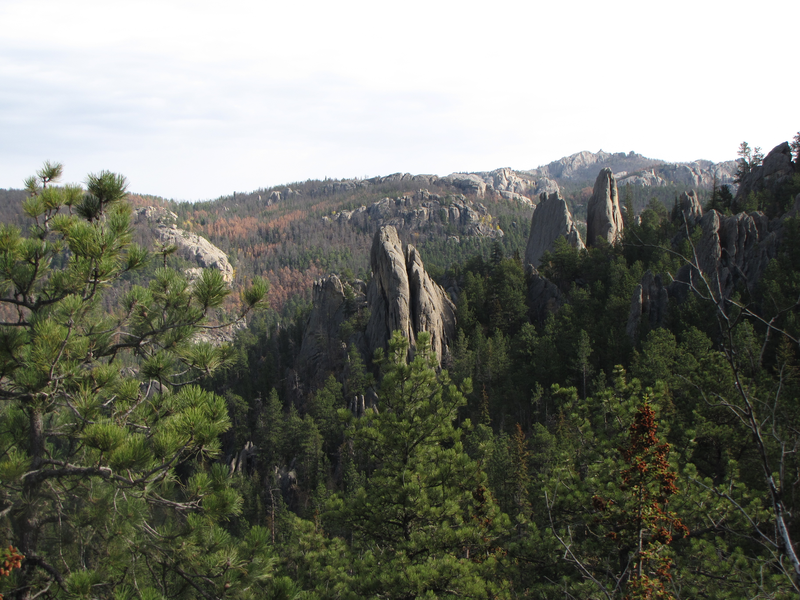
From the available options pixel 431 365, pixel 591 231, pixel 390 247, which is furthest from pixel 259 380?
pixel 431 365

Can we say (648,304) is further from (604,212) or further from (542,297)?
(604,212)

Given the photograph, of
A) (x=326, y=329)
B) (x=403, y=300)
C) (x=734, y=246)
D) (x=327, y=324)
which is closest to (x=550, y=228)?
(x=403, y=300)

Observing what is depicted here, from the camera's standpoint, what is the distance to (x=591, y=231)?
67812mm

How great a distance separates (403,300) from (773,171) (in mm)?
37664

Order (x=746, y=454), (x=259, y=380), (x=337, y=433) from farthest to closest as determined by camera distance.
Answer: (x=259, y=380), (x=337, y=433), (x=746, y=454)

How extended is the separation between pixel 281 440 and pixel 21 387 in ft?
153

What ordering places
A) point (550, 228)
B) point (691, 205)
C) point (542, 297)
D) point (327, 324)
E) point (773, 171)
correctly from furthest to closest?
point (550, 228) → point (327, 324) → point (691, 205) → point (542, 297) → point (773, 171)

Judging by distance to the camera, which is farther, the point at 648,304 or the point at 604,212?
the point at 604,212

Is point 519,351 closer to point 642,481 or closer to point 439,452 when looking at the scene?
point 439,452

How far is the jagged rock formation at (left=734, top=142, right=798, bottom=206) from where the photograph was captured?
48.1 meters

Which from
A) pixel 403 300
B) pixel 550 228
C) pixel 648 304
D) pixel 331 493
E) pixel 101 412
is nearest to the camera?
pixel 101 412

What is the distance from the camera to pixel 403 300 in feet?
165

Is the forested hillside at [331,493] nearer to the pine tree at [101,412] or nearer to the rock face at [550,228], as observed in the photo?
the pine tree at [101,412]

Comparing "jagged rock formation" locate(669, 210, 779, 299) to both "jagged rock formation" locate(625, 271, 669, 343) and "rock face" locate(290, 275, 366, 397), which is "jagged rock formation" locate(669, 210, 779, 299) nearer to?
"jagged rock formation" locate(625, 271, 669, 343)
